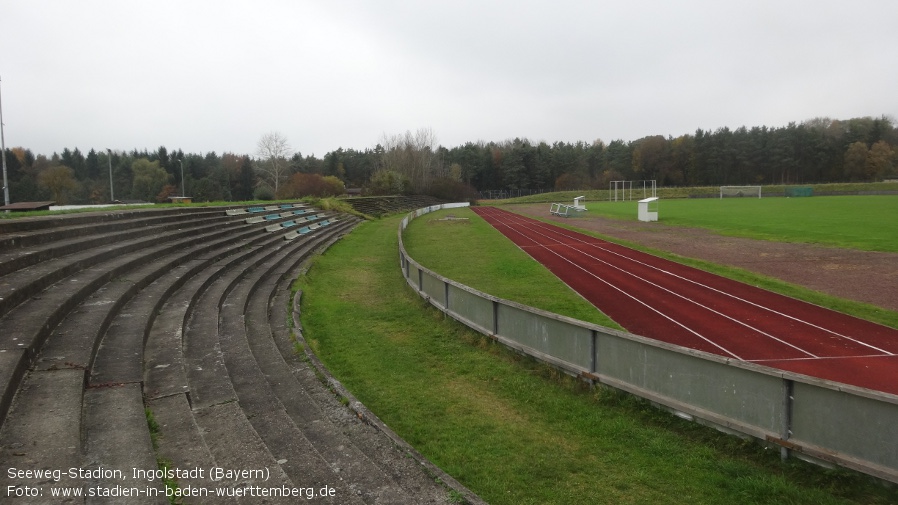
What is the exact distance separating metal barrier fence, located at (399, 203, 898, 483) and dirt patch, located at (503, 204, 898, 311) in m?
9.74

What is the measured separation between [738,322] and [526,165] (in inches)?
4178

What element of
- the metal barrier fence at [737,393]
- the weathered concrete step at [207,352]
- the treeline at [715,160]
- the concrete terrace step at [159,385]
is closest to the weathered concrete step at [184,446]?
the concrete terrace step at [159,385]

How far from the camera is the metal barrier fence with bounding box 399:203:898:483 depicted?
14.2ft

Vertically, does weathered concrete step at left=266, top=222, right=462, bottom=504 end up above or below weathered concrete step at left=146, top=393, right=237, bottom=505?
below

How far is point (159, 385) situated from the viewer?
17.9 feet

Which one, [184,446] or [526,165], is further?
[526,165]

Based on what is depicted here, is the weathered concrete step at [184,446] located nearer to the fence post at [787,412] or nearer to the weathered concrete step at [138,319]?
the weathered concrete step at [138,319]

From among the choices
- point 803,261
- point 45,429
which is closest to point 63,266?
point 45,429

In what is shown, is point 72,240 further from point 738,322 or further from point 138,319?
point 738,322

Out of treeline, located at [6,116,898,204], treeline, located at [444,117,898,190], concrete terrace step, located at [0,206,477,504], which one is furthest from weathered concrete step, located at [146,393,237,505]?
treeline, located at [444,117,898,190]

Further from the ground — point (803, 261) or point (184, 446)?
point (184, 446)

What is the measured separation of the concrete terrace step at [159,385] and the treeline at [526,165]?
207ft

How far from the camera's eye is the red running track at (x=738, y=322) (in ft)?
27.2

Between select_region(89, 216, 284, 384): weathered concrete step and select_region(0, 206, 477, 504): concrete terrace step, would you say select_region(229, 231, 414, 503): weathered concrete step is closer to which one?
select_region(0, 206, 477, 504): concrete terrace step
